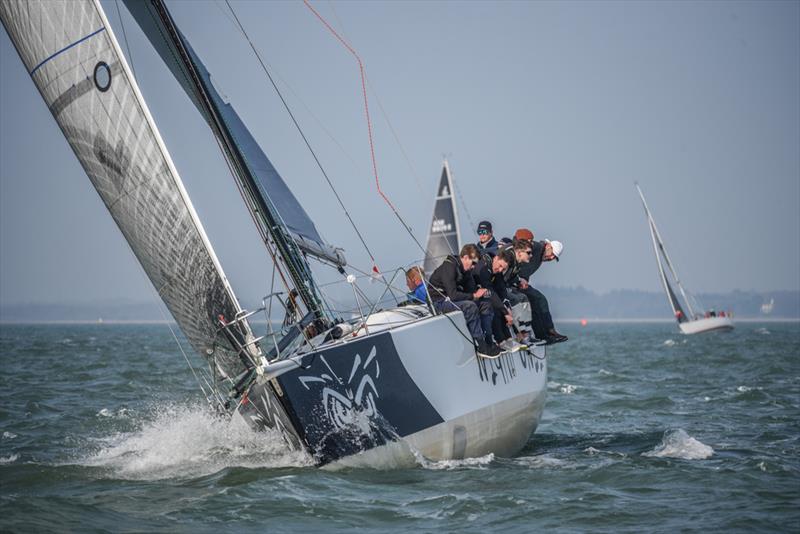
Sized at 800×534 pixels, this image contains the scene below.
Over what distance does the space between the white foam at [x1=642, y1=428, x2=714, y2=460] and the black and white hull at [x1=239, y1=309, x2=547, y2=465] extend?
4.78 ft

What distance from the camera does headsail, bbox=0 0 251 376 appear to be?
6543 mm

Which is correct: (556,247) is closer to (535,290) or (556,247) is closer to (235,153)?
(535,290)

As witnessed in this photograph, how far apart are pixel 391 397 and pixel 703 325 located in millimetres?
43329

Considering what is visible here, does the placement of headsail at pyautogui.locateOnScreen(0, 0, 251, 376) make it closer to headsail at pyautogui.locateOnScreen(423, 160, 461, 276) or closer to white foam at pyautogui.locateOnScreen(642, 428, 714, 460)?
white foam at pyautogui.locateOnScreen(642, 428, 714, 460)

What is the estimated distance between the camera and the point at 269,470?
6.80 m

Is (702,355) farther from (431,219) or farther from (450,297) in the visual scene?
(450,297)

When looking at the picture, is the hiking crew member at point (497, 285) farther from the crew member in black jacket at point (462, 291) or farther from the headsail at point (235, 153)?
the headsail at point (235, 153)

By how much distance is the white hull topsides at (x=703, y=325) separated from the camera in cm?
4697

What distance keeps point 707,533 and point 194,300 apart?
3817 mm

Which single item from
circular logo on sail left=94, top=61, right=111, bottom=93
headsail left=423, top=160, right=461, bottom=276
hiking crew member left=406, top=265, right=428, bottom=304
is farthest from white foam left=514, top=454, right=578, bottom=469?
headsail left=423, top=160, right=461, bottom=276

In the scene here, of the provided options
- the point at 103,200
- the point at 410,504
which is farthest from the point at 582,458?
the point at 103,200

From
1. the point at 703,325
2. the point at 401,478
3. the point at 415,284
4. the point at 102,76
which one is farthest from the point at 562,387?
the point at 703,325

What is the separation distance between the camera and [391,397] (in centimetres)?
668

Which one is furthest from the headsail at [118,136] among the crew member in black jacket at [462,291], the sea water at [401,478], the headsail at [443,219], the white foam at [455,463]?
the headsail at [443,219]
